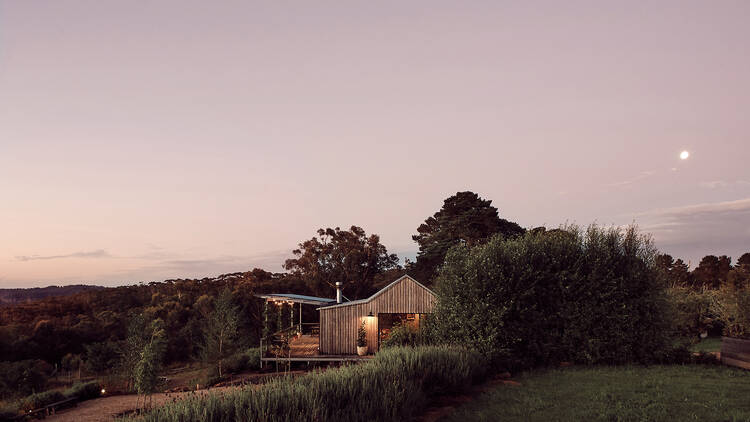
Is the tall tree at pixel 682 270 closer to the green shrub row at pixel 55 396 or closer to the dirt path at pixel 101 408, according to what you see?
the dirt path at pixel 101 408

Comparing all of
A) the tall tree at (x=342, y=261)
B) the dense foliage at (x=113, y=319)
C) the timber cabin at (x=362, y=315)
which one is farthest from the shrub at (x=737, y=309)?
the tall tree at (x=342, y=261)

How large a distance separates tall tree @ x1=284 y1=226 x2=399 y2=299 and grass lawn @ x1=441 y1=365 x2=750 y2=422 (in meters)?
36.7

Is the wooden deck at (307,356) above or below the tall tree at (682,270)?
below

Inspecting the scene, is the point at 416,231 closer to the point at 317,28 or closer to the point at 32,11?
the point at 317,28

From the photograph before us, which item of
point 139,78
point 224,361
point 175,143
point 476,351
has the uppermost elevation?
point 139,78

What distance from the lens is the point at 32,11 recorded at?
13.8 m

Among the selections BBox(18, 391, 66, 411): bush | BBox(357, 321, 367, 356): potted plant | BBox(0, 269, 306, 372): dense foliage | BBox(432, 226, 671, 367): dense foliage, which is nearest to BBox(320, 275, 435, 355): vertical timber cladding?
BBox(357, 321, 367, 356): potted plant

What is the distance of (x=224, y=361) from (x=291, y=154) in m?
12.0

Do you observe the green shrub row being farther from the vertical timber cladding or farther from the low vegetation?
the vertical timber cladding

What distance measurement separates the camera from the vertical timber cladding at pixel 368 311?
21.2 metres

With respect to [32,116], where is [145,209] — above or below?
below

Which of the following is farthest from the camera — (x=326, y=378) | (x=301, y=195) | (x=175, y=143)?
(x=301, y=195)

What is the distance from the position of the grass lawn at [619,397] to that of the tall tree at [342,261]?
120 ft

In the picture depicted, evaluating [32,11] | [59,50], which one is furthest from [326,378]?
[59,50]
